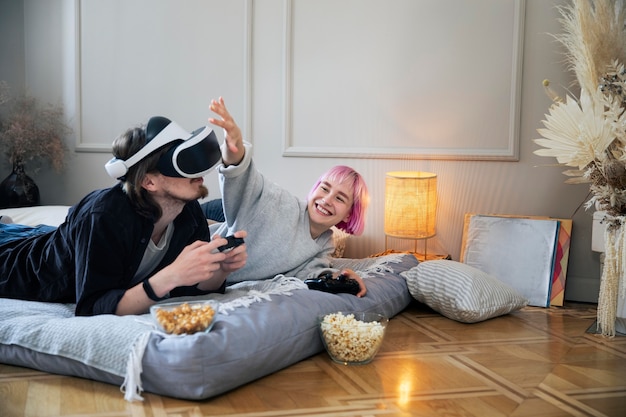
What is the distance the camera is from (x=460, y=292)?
3.09 metres

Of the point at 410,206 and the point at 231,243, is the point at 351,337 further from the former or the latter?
the point at 410,206

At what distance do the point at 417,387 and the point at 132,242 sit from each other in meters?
1.05

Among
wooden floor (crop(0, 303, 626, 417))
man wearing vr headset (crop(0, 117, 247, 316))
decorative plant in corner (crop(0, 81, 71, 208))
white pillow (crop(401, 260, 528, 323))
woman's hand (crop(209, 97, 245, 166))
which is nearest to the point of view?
wooden floor (crop(0, 303, 626, 417))

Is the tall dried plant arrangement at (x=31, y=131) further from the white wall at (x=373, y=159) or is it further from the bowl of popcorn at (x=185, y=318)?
the bowl of popcorn at (x=185, y=318)

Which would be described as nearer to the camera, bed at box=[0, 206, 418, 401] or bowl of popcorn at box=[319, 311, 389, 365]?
bed at box=[0, 206, 418, 401]

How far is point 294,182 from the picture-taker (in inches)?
165

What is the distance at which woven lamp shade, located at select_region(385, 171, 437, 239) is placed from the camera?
3729mm

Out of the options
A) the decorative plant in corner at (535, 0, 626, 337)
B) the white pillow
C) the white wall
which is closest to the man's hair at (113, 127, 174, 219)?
the white pillow

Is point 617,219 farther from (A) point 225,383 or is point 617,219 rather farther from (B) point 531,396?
(A) point 225,383

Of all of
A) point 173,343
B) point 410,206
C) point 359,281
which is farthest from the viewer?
point 410,206

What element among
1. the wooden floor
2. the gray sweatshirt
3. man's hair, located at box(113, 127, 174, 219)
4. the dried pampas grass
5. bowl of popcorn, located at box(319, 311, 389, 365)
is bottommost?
the wooden floor

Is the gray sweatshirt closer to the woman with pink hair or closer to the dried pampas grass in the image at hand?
the woman with pink hair

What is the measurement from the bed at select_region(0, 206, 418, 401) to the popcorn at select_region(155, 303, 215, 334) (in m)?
0.03

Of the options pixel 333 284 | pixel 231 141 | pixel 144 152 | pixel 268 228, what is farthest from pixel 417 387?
pixel 144 152
